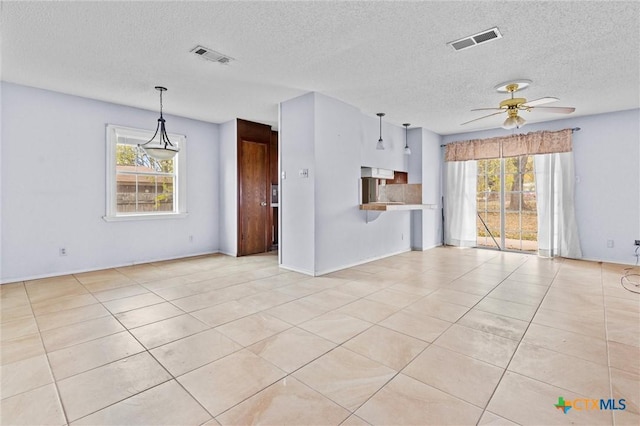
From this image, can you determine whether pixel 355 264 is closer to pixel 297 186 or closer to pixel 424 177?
pixel 297 186

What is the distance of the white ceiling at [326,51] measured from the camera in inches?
94.3

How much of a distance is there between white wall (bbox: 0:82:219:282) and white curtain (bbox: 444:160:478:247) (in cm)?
580

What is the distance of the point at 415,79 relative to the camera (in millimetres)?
3803

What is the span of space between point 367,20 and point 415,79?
1505mm

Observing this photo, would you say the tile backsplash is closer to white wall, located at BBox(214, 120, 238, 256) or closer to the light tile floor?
the light tile floor

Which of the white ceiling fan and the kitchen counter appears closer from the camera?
the white ceiling fan

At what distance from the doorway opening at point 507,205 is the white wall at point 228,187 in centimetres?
508

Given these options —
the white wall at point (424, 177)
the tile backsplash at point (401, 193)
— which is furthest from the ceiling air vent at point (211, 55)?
the white wall at point (424, 177)

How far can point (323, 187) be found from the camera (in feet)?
14.5

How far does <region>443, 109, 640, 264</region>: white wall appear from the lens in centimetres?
502

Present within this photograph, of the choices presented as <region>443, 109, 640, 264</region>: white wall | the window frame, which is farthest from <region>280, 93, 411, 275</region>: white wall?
<region>443, 109, 640, 264</region>: white wall

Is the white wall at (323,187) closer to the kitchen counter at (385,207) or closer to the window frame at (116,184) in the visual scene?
the kitchen counter at (385,207)

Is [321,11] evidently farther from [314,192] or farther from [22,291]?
[22,291]

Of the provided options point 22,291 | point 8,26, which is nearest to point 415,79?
point 8,26
